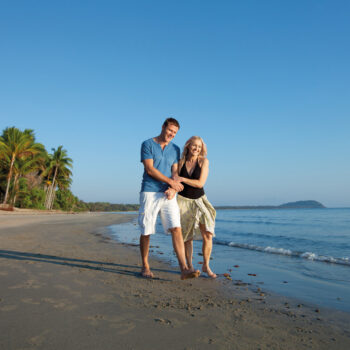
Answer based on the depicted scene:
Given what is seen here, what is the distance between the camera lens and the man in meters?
3.57

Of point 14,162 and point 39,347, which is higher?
point 14,162

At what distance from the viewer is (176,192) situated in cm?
363

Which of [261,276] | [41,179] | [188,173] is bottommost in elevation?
[261,276]

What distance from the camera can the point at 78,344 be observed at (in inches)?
70.6

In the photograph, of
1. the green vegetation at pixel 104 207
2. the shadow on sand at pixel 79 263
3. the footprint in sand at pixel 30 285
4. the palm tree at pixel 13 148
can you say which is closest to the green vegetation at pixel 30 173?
the palm tree at pixel 13 148

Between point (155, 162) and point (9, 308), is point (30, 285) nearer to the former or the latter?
point (9, 308)

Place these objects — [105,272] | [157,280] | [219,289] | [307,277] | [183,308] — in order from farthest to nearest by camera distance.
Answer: [307,277] < [105,272] < [157,280] < [219,289] < [183,308]

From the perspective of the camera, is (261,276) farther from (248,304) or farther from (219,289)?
(248,304)

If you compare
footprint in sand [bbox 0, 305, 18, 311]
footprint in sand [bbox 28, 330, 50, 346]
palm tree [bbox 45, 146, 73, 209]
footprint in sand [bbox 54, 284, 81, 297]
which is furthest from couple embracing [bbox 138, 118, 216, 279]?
palm tree [bbox 45, 146, 73, 209]

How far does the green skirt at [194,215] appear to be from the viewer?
391 cm

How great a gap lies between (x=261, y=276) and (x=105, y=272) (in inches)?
91.8

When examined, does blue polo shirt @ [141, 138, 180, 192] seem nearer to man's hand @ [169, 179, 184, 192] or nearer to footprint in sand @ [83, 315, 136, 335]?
man's hand @ [169, 179, 184, 192]

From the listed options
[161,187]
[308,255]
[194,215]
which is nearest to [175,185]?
[161,187]

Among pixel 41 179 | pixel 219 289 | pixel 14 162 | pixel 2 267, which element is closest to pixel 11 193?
pixel 14 162
